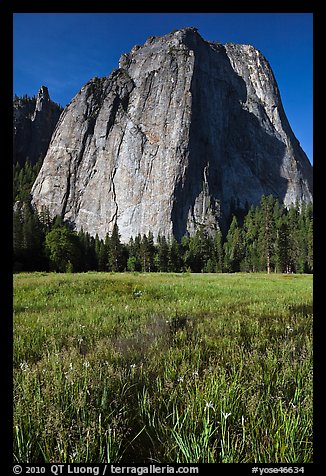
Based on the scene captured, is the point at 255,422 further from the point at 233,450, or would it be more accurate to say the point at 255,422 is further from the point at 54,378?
the point at 54,378

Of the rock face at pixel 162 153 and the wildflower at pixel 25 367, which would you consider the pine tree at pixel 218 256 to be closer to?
the rock face at pixel 162 153

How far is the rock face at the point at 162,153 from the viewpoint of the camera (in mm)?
124438

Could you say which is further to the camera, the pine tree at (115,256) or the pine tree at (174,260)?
the pine tree at (174,260)

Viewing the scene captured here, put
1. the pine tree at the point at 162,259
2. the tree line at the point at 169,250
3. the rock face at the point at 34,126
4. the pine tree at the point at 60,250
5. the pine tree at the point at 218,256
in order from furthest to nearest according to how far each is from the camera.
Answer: the rock face at the point at 34,126, the pine tree at the point at 218,256, the pine tree at the point at 162,259, the tree line at the point at 169,250, the pine tree at the point at 60,250

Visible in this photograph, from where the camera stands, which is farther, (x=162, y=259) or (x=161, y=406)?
(x=162, y=259)

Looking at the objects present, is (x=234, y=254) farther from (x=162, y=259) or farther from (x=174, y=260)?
(x=162, y=259)

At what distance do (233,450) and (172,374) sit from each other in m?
1.12

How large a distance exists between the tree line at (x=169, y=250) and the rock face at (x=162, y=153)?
23867 millimetres

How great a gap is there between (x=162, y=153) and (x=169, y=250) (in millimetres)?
62952

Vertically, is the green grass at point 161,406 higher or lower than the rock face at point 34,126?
lower

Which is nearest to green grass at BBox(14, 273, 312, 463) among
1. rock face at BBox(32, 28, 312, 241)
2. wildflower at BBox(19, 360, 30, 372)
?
wildflower at BBox(19, 360, 30, 372)

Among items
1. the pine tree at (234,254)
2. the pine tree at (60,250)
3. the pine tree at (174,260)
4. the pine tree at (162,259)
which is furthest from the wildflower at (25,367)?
the pine tree at (234,254)

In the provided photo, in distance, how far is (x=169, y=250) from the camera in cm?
8312

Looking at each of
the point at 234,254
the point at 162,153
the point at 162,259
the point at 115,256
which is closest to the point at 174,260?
the point at 162,259
